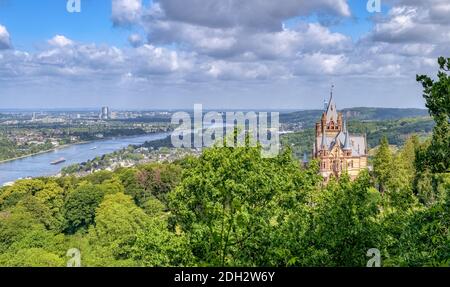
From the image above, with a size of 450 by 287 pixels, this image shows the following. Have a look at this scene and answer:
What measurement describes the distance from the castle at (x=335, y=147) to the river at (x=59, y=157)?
35.2 meters

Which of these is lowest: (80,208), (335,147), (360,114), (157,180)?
(80,208)

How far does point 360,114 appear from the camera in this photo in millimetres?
90500

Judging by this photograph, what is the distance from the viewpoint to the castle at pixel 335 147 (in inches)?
1928

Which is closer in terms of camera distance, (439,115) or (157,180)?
(439,115)

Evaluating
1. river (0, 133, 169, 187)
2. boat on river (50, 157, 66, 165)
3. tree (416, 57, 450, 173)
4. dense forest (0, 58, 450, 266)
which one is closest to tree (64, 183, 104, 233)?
river (0, 133, 169, 187)

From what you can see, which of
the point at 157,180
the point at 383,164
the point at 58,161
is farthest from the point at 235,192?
the point at 58,161

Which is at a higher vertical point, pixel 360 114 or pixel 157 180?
pixel 360 114

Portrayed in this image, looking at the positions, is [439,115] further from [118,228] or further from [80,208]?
[80,208]

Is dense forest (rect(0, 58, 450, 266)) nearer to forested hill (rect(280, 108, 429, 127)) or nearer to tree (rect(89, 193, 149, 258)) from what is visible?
tree (rect(89, 193, 149, 258))

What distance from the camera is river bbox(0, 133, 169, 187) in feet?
192

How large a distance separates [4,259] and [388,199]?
2345 cm

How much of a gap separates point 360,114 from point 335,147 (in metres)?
44.6

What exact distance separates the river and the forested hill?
26.6 meters
